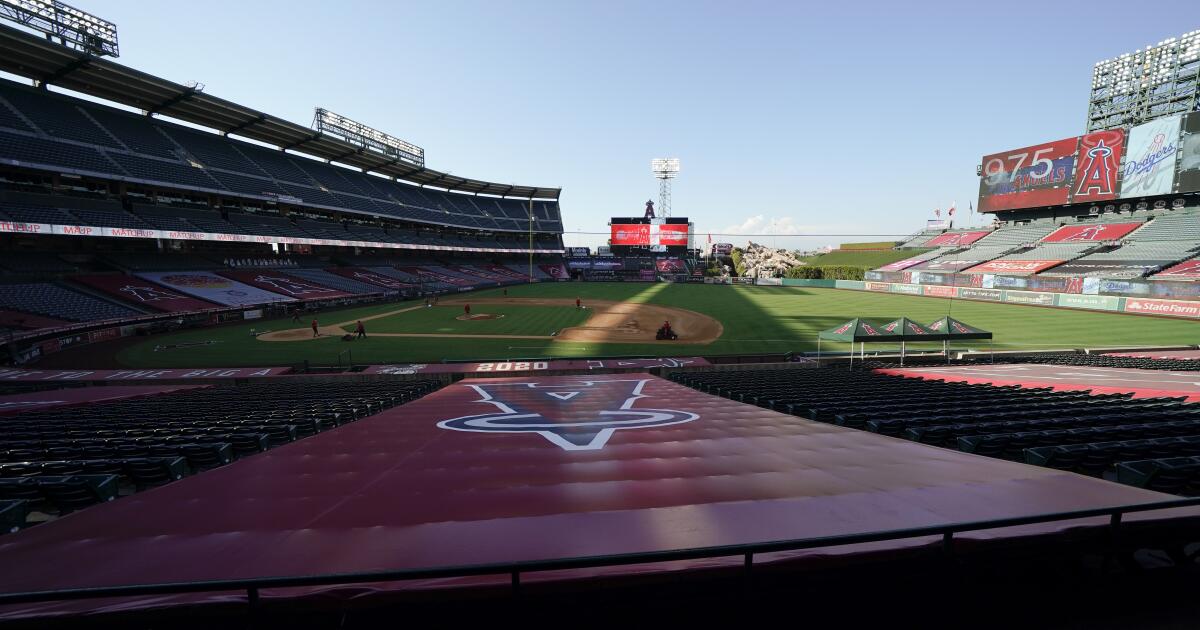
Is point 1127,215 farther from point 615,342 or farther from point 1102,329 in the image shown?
point 615,342

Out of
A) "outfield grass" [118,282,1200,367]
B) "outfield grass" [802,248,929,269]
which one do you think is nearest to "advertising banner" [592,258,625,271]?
"outfield grass" [802,248,929,269]

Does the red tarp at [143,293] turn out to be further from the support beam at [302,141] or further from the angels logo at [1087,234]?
the angels logo at [1087,234]

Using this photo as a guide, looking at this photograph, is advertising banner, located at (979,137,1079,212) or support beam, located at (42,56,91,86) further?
advertising banner, located at (979,137,1079,212)

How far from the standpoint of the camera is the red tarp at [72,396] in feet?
52.4

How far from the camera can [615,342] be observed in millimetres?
31734

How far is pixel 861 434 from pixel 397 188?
8718 cm

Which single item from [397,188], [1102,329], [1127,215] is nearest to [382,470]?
[1102,329]

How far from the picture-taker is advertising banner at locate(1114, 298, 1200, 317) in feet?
120

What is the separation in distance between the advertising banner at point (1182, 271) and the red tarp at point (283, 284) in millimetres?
84376

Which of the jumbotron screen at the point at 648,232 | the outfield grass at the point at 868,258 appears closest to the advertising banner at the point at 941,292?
the outfield grass at the point at 868,258

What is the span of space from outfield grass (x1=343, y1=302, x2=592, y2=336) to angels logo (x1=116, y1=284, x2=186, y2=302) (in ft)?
55.0

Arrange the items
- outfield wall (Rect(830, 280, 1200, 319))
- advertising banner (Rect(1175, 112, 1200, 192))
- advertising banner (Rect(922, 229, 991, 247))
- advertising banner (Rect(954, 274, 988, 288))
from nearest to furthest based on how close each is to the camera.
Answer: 1. outfield wall (Rect(830, 280, 1200, 319))
2. advertising banner (Rect(1175, 112, 1200, 192))
3. advertising banner (Rect(954, 274, 988, 288))
4. advertising banner (Rect(922, 229, 991, 247))

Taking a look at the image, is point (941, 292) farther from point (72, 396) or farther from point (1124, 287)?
point (72, 396)

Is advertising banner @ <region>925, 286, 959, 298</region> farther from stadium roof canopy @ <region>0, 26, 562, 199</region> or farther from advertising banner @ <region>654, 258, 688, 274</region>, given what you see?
stadium roof canopy @ <region>0, 26, 562, 199</region>
